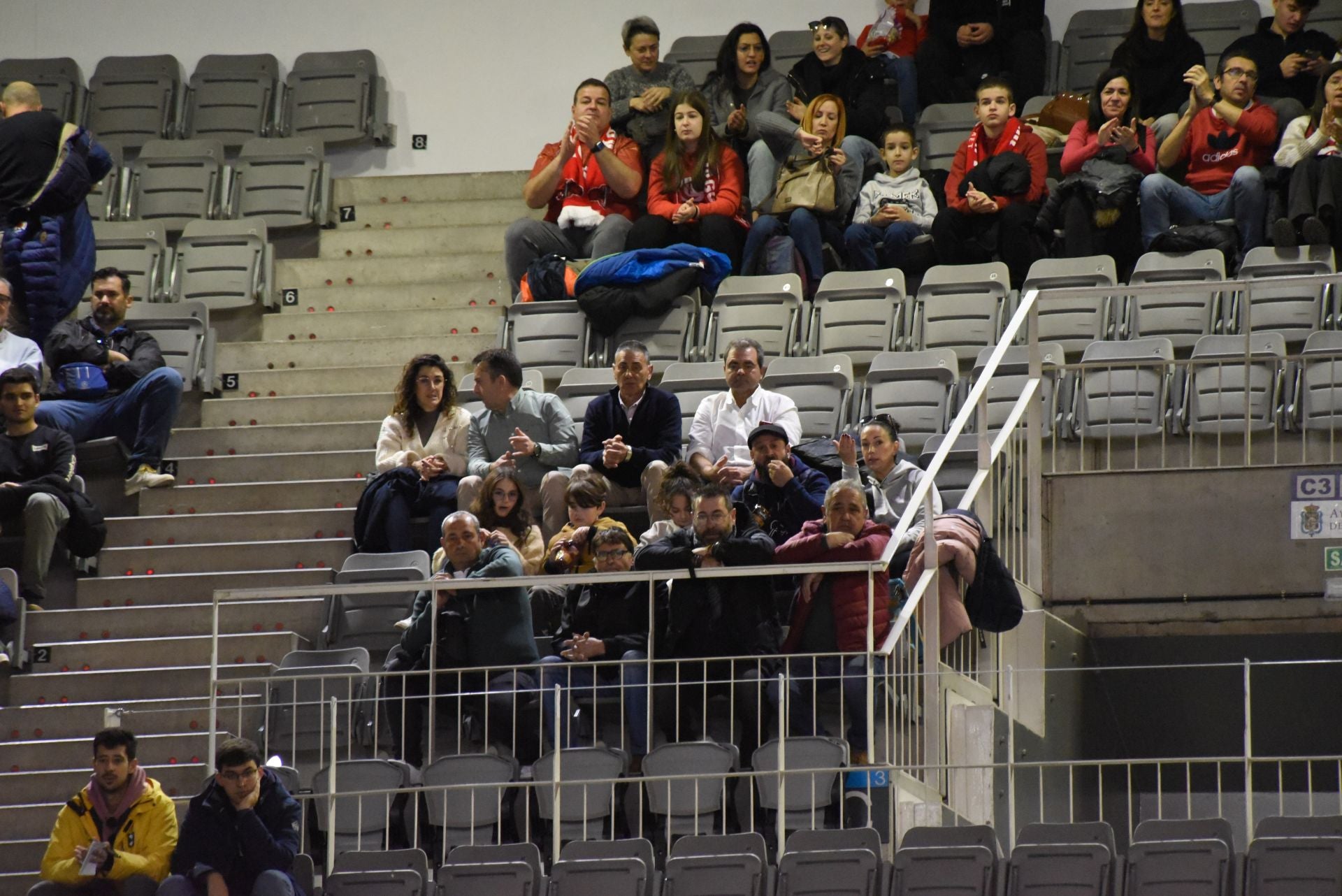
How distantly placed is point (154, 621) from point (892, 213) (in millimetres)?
4209

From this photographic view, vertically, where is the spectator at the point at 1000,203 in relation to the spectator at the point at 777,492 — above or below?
above

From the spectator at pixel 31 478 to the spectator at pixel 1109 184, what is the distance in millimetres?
4881

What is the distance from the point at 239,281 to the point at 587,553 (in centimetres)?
394

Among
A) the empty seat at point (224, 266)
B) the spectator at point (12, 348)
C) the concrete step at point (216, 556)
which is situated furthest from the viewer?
the empty seat at point (224, 266)

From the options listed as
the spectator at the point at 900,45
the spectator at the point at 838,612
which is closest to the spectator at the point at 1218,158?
the spectator at the point at 900,45

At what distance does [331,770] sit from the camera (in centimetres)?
716

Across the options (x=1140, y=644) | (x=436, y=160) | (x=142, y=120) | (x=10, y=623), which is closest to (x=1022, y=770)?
(x=1140, y=644)

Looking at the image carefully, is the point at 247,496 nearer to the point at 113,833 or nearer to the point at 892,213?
the point at 113,833

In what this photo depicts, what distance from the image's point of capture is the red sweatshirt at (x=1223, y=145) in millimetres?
10141

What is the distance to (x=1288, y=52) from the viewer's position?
10.8m

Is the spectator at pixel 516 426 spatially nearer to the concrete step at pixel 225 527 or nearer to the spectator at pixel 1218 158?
the concrete step at pixel 225 527

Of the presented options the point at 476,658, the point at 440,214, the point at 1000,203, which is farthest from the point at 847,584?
the point at 440,214

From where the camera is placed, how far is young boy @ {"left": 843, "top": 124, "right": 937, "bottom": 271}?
10.5 meters

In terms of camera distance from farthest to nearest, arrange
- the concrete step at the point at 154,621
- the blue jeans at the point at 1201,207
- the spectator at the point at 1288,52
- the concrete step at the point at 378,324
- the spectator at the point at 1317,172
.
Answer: the concrete step at the point at 378,324 → the spectator at the point at 1288,52 → the blue jeans at the point at 1201,207 → the spectator at the point at 1317,172 → the concrete step at the point at 154,621
